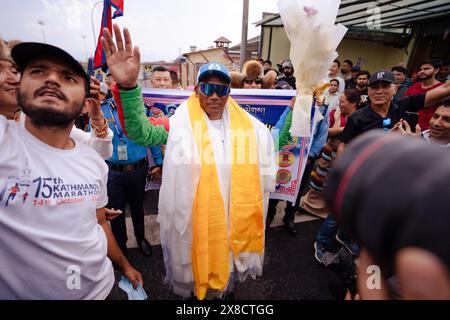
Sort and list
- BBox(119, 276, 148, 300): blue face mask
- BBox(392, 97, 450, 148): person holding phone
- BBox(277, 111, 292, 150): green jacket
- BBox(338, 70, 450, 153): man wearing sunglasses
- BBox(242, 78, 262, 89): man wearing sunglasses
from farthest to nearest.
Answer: BBox(242, 78, 262, 89): man wearing sunglasses < BBox(338, 70, 450, 153): man wearing sunglasses < BBox(277, 111, 292, 150): green jacket < BBox(392, 97, 450, 148): person holding phone < BBox(119, 276, 148, 300): blue face mask

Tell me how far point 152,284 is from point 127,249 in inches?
25.8

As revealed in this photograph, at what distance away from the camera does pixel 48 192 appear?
101 centimetres

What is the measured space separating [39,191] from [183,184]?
0.77 metres

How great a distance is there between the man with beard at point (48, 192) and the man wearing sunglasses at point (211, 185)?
40cm

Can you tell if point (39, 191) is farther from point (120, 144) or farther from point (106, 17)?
point (106, 17)

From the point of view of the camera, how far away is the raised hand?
126 cm

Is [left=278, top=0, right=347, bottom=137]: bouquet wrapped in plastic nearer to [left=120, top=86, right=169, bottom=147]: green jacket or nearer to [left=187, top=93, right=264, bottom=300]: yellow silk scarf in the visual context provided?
[left=187, top=93, right=264, bottom=300]: yellow silk scarf

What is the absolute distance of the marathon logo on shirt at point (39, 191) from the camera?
0.93 meters

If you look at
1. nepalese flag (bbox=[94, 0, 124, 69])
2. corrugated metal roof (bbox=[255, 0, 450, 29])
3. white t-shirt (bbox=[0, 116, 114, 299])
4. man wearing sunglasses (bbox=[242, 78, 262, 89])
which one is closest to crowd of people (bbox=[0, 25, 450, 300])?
white t-shirt (bbox=[0, 116, 114, 299])

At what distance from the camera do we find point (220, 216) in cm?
164

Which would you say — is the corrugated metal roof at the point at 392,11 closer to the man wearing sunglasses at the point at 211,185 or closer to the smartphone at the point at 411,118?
the smartphone at the point at 411,118

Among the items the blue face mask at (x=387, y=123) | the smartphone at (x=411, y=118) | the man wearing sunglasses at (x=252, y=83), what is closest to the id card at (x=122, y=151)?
the man wearing sunglasses at (x=252, y=83)

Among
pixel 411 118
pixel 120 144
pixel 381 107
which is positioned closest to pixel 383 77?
pixel 381 107
